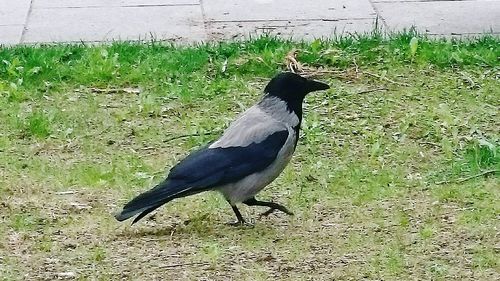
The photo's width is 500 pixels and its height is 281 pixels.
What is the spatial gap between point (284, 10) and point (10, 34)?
91.8 inches

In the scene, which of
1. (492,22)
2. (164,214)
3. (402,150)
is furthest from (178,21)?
(164,214)

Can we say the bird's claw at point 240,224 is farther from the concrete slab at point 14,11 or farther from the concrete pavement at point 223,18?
the concrete slab at point 14,11

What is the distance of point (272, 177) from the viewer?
533 centimetres

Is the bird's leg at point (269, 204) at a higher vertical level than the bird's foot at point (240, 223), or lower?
higher

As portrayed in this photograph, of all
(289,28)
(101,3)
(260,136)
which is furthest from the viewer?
(101,3)

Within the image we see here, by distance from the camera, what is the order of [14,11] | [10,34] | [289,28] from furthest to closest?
[14,11] < [289,28] < [10,34]

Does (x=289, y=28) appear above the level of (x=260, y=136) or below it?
below

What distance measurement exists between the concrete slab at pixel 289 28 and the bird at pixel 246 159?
10.6 feet

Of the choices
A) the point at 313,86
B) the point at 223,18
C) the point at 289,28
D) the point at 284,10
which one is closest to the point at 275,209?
the point at 313,86

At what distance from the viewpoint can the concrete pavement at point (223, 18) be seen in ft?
28.8

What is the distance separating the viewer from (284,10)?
9461 mm

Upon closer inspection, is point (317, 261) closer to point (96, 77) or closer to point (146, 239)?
A: point (146, 239)

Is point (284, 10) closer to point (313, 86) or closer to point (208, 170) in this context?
point (313, 86)

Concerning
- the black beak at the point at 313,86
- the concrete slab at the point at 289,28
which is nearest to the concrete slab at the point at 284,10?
the concrete slab at the point at 289,28
